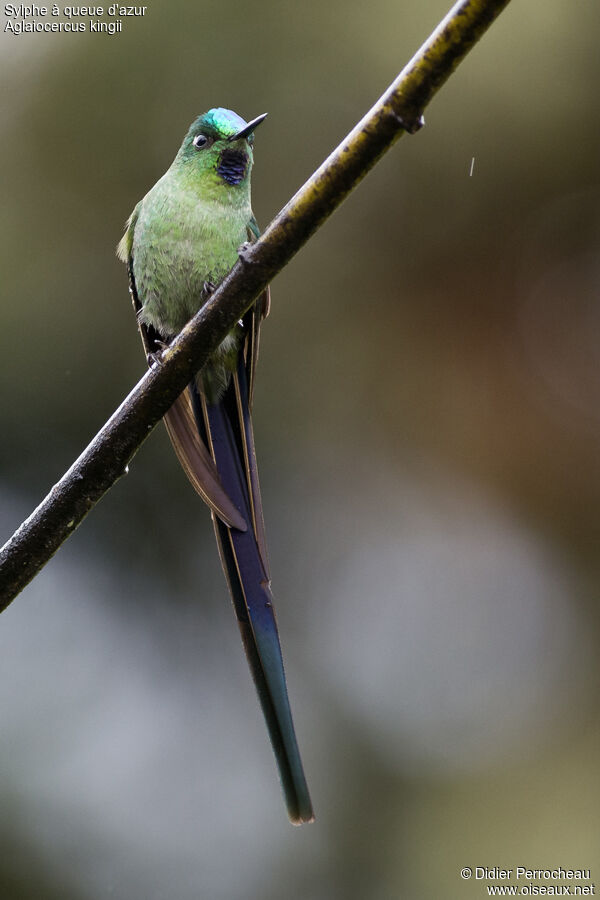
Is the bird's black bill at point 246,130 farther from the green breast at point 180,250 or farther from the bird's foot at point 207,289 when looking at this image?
the bird's foot at point 207,289

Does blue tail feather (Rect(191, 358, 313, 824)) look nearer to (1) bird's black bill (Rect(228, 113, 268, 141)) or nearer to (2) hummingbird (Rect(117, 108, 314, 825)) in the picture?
(2) hummingbird (Rect(117, 108, 314, 825))

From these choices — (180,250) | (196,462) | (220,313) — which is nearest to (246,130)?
(180,250)

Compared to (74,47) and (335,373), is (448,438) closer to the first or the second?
(335,373)

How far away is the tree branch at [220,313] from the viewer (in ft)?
4.09

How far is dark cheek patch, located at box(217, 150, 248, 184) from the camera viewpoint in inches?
95.7

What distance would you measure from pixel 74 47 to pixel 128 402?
11.1ft

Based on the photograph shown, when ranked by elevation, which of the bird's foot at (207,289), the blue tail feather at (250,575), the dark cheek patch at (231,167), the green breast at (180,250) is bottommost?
the blue tail feather at (250,575)

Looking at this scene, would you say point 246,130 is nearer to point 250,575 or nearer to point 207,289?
point 207,289

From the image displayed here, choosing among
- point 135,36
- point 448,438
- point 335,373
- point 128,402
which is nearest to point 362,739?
point 448,438

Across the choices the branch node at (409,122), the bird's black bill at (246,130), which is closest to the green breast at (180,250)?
the bird's black bill at (246,130)

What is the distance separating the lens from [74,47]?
419cm

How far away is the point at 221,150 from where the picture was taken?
245 cm

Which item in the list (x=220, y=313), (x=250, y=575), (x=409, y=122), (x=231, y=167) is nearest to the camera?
(x=409, y=122)

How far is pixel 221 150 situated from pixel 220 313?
1190 millimetres
